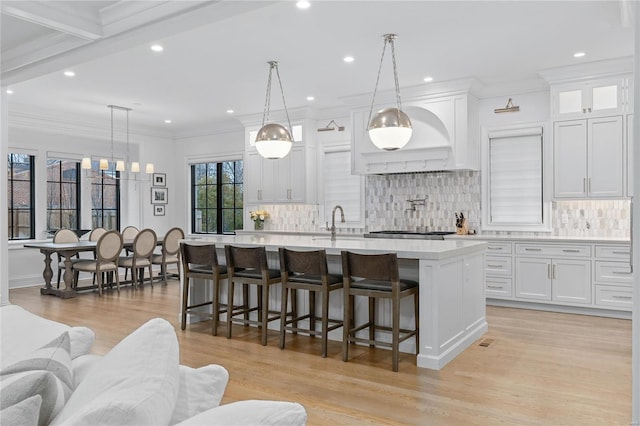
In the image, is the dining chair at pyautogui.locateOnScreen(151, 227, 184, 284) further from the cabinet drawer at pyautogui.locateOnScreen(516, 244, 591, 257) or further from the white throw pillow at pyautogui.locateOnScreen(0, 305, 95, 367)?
the white throw pillow at pyautogui.locateOnScreen(0, 305, 95, 367)

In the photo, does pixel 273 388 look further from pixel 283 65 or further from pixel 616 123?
pixel 616 123

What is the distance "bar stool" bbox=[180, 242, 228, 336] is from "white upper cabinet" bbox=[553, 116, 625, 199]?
409 centimetres

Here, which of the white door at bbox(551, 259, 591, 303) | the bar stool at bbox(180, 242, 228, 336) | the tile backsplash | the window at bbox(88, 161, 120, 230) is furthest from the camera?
the window at bbox(88, 161, 120, 230)

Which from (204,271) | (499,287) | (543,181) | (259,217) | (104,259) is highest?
(543,181)

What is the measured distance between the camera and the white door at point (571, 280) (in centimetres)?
558

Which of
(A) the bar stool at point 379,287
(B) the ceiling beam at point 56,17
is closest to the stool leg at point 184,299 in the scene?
(A) the bar stool at point 379,287

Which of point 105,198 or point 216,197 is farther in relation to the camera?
point 216,197

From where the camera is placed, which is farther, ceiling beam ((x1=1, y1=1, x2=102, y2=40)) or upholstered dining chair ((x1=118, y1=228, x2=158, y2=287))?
upholstered dining chair ((x1=118, y1=228, x2=158, y2=287))

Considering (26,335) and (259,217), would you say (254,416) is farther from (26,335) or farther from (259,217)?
(259,217)

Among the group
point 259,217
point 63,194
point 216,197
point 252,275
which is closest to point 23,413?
point 252,275

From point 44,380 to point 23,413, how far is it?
0.10m

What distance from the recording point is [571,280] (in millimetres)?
5660

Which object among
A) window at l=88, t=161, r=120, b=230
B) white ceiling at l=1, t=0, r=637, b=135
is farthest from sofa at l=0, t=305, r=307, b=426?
window at l=88, t=161, r=120, b=230

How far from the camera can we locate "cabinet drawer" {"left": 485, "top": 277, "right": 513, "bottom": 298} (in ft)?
19.9
